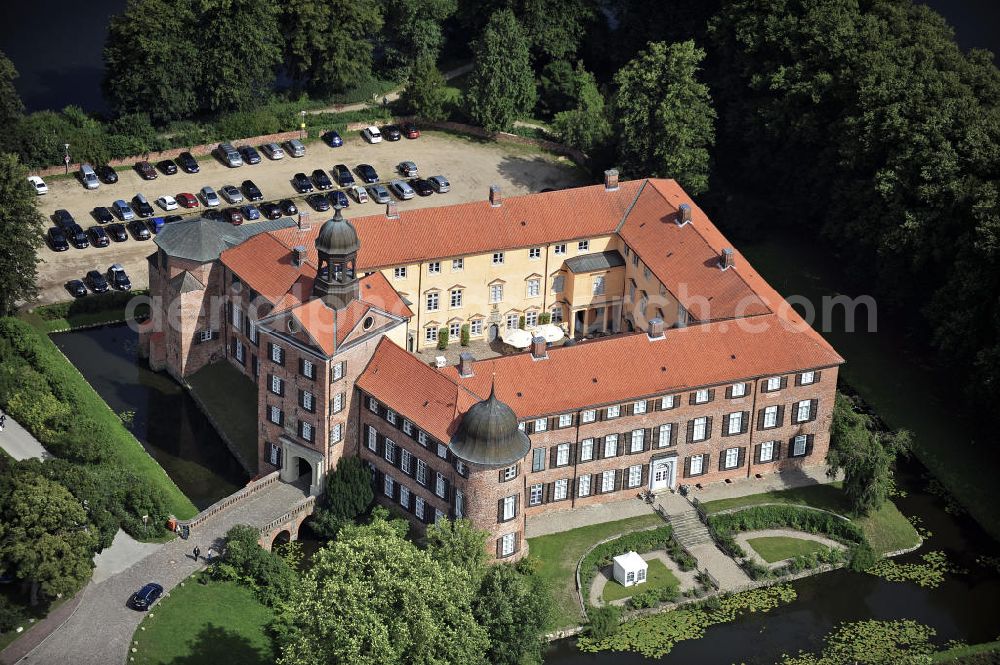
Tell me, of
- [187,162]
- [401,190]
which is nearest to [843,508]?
[401,190]

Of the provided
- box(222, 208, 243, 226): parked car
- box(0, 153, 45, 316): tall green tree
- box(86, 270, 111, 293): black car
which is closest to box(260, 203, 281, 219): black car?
box(222, 208, 243, 226): parked car

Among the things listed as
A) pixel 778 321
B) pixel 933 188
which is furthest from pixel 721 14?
pixel 778 321

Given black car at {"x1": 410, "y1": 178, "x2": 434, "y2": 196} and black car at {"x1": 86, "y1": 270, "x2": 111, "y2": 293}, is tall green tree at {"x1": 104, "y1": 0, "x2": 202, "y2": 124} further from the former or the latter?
black car at {"x1": 86, "y1": 270, "x2": 111, "y2": 293}

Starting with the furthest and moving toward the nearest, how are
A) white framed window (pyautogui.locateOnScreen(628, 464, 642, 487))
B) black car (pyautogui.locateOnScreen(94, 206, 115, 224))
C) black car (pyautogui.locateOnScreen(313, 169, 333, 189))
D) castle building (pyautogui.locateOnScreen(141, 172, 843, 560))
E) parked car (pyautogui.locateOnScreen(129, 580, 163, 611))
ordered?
black car (pyautogui.locateOnScreen(313, 169, 333, 189)) → black car (pyautogui.locateOnScreen(94, 206, 115, 224)) → white framed window (pyautogui.locateOnScreen(628, 464, 642, 487)) → castle building (pyautogui.locateOnScreen(141, 172, 843, 560)) → parked car (pyautogui.locateOnScreen(129, 580, 163, 611))

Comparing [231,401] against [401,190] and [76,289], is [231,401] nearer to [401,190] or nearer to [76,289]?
[76,289]

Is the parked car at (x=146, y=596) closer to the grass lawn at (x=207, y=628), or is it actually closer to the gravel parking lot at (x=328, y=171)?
the grass lawn at (x=207, y=628)

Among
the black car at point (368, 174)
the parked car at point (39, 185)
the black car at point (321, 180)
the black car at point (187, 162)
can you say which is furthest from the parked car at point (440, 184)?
the parked car at point (39, 185)
